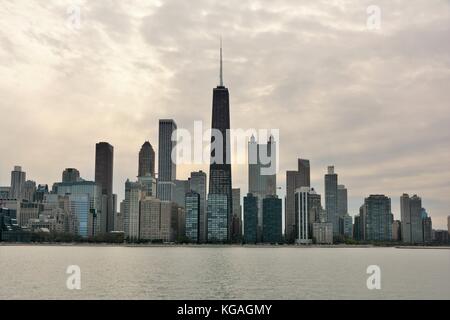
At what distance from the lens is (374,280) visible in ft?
387

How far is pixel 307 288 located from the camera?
322ft
